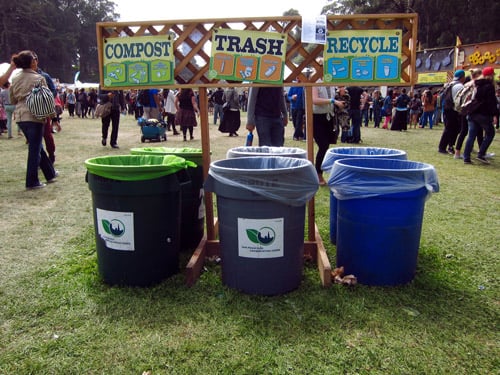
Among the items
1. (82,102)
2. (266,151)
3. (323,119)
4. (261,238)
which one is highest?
(82,102)

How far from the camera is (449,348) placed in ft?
7.52


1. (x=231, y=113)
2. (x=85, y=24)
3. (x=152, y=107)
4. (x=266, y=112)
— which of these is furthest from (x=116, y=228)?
(x=85, y=24)

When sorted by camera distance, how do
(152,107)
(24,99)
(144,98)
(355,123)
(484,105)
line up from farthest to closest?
1. (152,107)
2. (144,98)
3. (355,123)
4. (484,105)
5. (24,99)

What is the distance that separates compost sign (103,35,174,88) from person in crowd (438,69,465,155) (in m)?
7.16

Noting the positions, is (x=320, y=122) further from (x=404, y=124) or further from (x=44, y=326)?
(x=404, y=124)

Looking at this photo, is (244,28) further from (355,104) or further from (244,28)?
(355,104)

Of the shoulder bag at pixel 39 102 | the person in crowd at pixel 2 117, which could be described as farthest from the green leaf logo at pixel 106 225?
the person in crowd at pixel 2 117

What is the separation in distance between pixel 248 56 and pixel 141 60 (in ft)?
2.94

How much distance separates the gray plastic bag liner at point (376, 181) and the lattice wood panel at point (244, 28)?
86 cm

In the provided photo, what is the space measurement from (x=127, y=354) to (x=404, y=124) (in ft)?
52.2

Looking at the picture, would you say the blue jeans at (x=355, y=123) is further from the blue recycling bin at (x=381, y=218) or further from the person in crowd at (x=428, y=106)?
the blue recycling bin at (x=381, y=218)

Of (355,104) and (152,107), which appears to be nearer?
(355,104)

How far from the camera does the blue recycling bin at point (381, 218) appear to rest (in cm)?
281

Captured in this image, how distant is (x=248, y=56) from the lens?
3.34 metres
